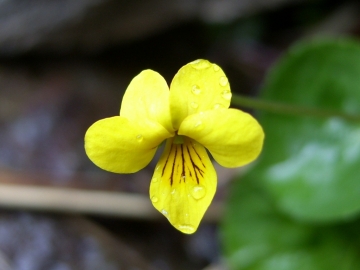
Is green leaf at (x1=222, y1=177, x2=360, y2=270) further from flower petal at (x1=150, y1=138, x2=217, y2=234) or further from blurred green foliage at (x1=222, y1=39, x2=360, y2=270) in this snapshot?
flower petal at (x1=150, y1=138, x2=217, y2=234)

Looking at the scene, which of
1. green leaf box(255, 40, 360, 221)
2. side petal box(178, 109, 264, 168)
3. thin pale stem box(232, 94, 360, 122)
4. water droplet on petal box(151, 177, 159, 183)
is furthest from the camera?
green leaf box(255, 40, 360, 221)

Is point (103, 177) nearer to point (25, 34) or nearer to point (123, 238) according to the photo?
point (123, 238)

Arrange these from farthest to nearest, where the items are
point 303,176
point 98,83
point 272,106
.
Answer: point 98,83 < point 303,176 < point 272,106

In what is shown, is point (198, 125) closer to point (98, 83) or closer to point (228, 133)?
point (228, 133)

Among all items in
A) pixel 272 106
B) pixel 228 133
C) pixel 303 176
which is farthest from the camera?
pixel 303 176

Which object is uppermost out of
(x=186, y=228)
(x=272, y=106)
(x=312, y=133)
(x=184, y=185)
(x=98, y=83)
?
(x=98, y=83)

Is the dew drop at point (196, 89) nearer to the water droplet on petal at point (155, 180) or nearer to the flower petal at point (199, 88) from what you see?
the flower petal at point (199, 88)

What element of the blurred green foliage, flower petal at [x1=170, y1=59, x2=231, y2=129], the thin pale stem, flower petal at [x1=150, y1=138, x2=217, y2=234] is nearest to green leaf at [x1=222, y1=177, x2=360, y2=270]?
the blurred green foliage

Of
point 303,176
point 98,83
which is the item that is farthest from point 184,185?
point 98,83
